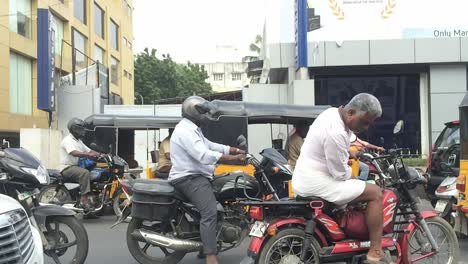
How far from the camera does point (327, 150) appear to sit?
4656 millimetres

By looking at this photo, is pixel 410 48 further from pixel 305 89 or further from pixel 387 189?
pixel 387 189

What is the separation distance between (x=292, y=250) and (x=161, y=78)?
4375cm

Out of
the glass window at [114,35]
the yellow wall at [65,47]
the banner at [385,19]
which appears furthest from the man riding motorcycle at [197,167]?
the glass window at [114,35]

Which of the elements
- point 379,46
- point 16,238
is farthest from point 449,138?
point 16,238

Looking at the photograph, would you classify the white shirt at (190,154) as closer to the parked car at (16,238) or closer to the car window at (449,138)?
the parked car at (16,238)

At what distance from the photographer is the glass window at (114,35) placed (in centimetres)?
4288

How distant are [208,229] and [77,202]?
4797mm

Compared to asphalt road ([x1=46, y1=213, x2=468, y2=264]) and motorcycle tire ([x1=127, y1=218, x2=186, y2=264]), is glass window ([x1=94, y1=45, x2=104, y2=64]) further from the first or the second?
motorcycle tire ([x1=127, y1=218, x2=186, y2=264])

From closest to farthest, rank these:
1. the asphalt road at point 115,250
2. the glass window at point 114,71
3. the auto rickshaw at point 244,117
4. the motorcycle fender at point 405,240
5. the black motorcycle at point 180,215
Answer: the motorcycle fender at point 405,240 < the black motorcycle at point 180,215 < the asphalt road at point 115,250 < the auto rickshaw at point 244,117 < the glass window at point 114,71

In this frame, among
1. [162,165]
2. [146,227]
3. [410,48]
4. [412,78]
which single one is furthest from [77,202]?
[412,78]

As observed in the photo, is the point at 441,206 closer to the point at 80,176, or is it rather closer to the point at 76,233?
the point at 76,233

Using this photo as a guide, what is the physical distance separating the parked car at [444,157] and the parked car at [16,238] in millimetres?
6562

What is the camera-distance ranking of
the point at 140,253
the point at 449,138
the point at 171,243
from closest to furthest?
1. the point at 171,243
2. the point at 140,253
3. the point at 449,138

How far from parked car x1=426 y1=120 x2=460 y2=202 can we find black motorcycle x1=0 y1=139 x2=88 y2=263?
5.74m
